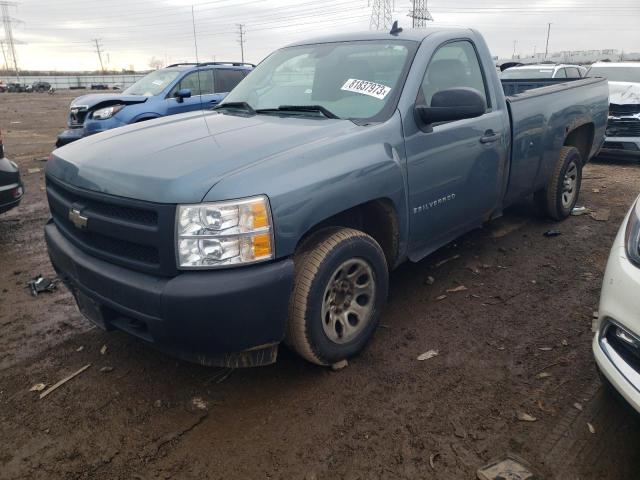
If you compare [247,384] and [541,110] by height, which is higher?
[541,110]

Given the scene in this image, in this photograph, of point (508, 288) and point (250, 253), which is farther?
point (508, 288)

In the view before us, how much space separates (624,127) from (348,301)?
7.77 m

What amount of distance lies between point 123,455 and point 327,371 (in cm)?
112

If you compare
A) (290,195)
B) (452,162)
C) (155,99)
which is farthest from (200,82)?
(290,195)

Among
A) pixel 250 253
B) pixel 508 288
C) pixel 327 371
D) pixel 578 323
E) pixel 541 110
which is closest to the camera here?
pixel 250 253

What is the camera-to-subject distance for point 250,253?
222 cm

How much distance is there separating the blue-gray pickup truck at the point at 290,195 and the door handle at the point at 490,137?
0.02m

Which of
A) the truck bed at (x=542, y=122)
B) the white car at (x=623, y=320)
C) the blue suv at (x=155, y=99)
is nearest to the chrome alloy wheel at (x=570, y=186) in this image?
the truck bed at (x=542, y=122)

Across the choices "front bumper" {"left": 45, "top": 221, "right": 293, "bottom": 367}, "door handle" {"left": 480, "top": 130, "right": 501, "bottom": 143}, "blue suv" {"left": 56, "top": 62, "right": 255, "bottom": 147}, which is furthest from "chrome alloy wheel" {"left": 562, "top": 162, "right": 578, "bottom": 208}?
"blue suv" {"left": 56, "top": 62, "right": 255, "bottom": 147}

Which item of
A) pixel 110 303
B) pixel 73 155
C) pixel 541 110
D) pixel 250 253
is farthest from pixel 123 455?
pixel 541 110

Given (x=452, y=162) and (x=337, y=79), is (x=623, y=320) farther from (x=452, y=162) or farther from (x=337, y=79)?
(x=337, y=79)

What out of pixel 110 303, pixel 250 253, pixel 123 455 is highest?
pixel 250 253

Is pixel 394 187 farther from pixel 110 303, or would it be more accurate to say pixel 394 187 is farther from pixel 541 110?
pixel 541 110

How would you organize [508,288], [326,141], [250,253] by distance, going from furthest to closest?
[508,288], [326,141], [250,253]
